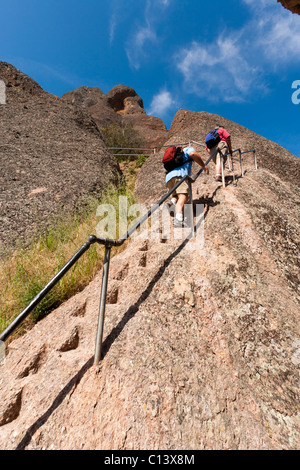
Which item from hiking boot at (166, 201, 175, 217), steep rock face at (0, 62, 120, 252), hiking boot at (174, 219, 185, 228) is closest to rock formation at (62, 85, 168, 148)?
steep rock face at (0, 62, 120, 252)

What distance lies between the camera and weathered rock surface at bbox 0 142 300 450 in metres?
1.63

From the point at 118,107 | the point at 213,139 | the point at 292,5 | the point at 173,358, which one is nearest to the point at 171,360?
the point at 173,358

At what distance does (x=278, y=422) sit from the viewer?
5.72 ft

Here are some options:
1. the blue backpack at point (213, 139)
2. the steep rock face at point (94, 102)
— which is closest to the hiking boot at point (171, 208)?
the blue backpack at point (213, 139)

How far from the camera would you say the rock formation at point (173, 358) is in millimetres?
1629

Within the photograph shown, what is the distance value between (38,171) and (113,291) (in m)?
4.25

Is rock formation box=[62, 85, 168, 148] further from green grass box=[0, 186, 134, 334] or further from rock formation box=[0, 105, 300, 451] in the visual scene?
rock formation box=[0, 105, 300, 451]

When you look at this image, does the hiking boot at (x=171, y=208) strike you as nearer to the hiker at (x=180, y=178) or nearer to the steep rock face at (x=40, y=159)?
the hiker at (x=180, y=178)

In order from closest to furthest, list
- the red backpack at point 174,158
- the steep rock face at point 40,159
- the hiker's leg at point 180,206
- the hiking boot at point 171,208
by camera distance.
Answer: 1. the hiker's leg at point 180,206
2. the red backpack at point 174,158
3. the hiking boot at point 171,208
4. the steep rock face at point 40,159

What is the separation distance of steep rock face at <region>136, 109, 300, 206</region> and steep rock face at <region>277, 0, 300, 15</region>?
3915 millimetres

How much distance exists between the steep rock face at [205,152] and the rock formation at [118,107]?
7890 millimetres

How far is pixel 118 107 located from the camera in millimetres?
30797
